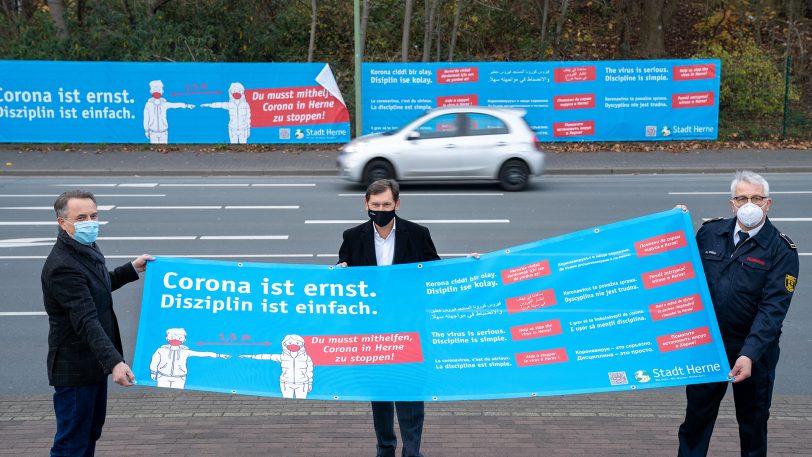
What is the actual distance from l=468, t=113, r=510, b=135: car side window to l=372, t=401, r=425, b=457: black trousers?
13861 mm

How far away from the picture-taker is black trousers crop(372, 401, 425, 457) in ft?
18.0

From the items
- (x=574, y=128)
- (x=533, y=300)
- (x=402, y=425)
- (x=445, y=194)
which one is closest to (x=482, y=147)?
(x=445, y=194)

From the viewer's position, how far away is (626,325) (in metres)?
5.40

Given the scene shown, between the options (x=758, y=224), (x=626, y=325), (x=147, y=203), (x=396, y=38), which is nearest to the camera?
(x=758, y=224)

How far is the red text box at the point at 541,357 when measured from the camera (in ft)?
17.8

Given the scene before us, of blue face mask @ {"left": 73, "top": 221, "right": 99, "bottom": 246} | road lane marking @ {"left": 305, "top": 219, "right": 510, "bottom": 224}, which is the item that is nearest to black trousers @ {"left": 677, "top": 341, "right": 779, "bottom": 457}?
blue face mask @ {"left": 73, "top": 221, "right": 99, "bottom": 246}

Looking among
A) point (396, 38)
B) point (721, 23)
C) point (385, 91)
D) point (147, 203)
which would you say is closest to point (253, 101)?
point (385, 91)

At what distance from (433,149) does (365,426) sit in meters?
12.8

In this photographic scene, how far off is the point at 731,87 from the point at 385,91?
1006cm

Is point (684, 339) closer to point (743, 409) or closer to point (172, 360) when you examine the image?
point (743, 409)

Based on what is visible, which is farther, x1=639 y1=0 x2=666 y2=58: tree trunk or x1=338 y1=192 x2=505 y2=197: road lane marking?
x1=639 y1=0 x2=666 y2=58: tree trunk

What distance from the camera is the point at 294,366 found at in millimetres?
5422

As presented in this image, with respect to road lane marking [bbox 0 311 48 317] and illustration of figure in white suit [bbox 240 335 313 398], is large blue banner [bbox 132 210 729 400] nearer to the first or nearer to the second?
illustration of figure in white suit [bbox 240 335 313 398]

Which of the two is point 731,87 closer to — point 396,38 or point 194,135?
point 396,38
